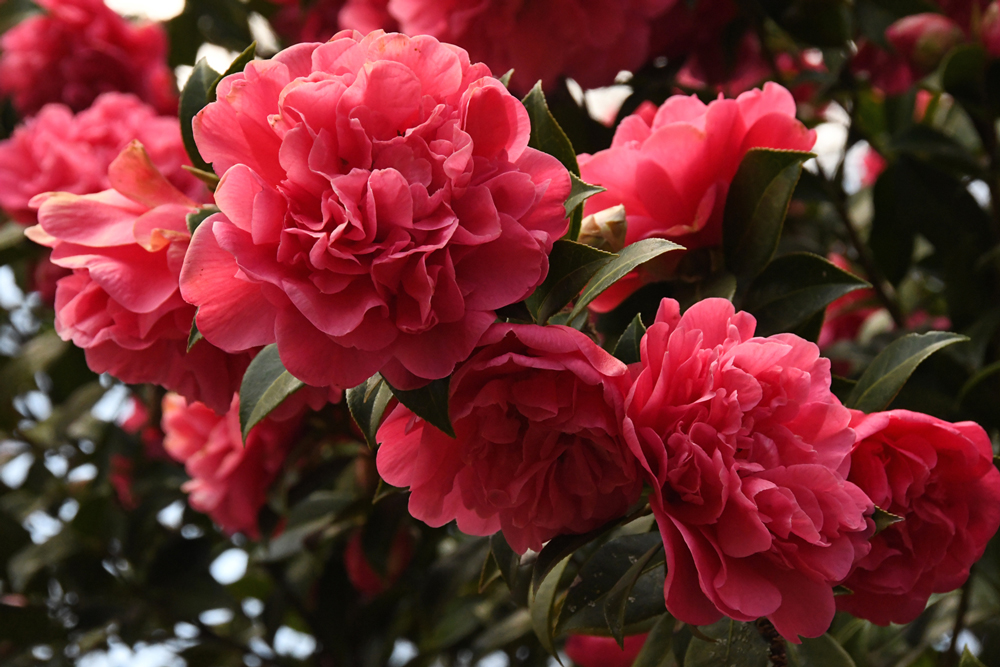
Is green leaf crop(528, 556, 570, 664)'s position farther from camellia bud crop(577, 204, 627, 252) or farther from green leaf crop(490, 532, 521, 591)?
camellia bud crop(577, 204, 627, 252)

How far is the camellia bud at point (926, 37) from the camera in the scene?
101 centimetres

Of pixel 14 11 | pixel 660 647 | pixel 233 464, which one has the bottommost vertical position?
pixel 233 464

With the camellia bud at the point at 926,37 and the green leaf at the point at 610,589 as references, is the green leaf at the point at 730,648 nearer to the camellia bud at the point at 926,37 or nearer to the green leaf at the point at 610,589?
the green leaf at the point at 610,589

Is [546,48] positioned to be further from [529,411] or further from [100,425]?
[100,425]

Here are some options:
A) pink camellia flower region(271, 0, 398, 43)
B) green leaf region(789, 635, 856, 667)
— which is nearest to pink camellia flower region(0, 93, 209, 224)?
pink camellia flower region(271, 0, 398, 43)

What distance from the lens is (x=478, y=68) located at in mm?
483

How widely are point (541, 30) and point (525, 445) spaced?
1.84 feet

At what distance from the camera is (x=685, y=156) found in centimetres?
61

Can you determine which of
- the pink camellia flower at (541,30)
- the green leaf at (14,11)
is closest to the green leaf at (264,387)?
the pink camellia flower at (541,30)

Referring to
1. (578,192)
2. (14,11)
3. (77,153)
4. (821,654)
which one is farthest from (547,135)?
(14,11)

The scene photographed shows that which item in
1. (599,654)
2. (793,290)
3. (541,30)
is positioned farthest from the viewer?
(599,654)

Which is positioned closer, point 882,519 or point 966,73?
point 882,519

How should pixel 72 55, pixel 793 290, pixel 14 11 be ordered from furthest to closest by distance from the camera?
pixel 14 11 → pixel 72 55 → pixel 793 290

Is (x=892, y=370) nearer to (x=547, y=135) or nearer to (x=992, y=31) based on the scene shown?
(x=547, y=135)
